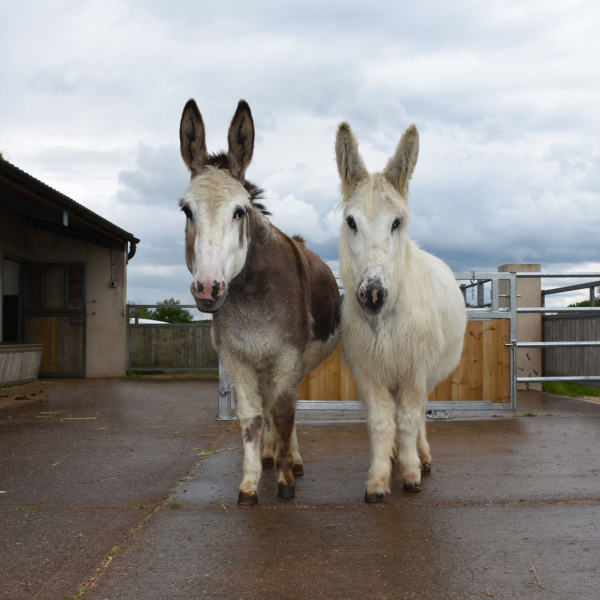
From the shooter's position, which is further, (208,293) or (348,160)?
(348,160)

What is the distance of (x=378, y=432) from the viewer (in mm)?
4090

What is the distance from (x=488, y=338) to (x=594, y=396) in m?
4.17

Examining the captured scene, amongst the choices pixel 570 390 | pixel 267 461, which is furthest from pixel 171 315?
pixel 267 461

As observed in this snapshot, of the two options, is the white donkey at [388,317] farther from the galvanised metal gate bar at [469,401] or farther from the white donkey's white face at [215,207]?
the galvanised metal gate bar at [469,401]

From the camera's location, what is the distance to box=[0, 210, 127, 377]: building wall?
1452 centimetres

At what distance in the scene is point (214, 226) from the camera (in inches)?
140

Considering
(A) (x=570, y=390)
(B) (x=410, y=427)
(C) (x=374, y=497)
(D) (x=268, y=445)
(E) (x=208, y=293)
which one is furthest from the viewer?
(A) (x=570, y=390)

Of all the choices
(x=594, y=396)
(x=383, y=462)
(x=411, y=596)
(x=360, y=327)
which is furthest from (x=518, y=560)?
(x=594, y=396)

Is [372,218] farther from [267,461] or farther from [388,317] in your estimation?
[267,461]

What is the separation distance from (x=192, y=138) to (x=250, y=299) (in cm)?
108

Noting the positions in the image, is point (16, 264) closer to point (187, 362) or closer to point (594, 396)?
point (187, 362)

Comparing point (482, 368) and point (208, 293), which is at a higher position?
point (208, 293)

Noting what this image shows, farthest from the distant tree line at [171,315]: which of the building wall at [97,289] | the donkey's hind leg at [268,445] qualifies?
the donkey's hind leg at [268,445]

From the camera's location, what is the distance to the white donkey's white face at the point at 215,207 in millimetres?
3424
